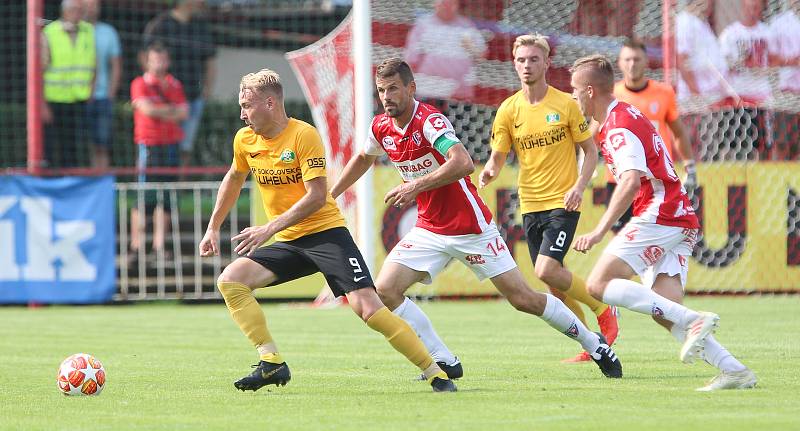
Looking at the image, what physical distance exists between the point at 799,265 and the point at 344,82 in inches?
231

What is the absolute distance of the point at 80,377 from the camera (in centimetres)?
757

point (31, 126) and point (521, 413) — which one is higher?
point (31, 126)

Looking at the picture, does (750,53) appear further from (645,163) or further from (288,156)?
(288,156)

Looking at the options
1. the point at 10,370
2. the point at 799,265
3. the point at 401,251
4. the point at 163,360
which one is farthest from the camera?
the point at 799,265

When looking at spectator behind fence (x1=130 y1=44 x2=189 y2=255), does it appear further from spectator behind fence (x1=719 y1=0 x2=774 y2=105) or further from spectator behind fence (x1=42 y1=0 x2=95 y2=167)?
spectator behind fence (x1=719 y1=0 x2=774 y2=105)

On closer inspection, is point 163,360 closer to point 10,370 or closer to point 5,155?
point 10,370

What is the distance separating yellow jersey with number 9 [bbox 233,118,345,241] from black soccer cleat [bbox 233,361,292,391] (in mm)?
769

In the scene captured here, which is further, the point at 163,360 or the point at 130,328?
the point at 130,328

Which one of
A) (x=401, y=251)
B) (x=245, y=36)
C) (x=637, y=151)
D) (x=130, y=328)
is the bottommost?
(x=130, y=328)

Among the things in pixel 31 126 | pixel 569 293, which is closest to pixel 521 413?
pixel 569 293

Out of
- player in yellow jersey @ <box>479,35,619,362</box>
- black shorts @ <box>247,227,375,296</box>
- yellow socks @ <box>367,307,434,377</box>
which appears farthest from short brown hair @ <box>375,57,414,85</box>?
player in yellow jersey @ <box>479,35,619,362</box>

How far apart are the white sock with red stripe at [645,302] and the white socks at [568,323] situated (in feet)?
1.65

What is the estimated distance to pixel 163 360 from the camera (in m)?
9.80

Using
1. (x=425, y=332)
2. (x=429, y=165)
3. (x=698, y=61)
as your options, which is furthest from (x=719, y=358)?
(x=698, y=61)
